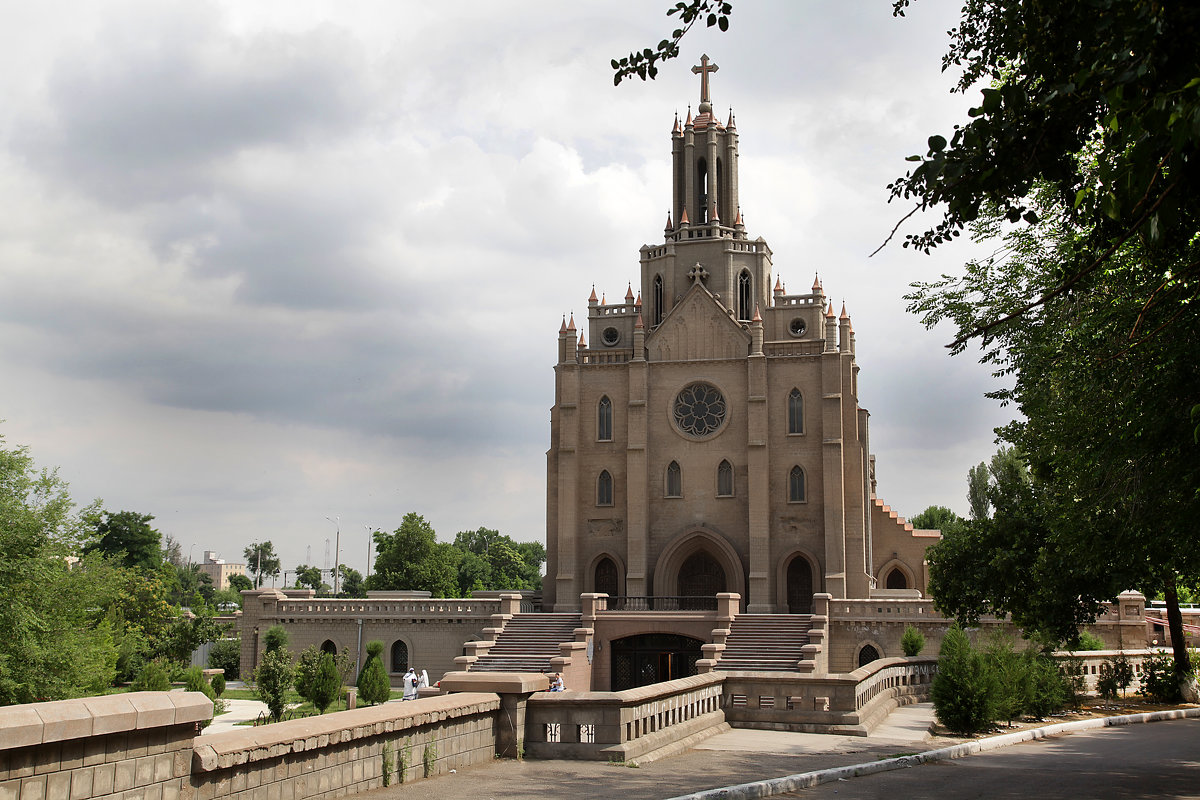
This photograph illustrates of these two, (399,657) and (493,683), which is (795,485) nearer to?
(399,657)

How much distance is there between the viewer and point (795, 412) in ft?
148

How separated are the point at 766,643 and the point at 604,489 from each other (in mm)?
12363

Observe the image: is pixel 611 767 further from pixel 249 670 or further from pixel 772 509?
pixel 249 670

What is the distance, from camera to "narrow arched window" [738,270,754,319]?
160 feet

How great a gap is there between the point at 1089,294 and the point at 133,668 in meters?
40.1

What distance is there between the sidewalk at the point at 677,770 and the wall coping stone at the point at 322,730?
2.09ft

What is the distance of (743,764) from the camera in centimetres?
1381

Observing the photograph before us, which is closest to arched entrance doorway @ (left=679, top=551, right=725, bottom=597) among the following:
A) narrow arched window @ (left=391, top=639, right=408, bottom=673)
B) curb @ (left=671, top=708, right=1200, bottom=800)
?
narrow arched window @ (left=391, top=639, right=408, bottom=673)

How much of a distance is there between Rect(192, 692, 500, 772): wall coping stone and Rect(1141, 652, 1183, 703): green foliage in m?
18.6

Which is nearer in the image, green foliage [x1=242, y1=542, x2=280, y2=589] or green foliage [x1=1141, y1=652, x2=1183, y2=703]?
green foliage [x1=1141, y1=652, x2=1183, y2=703]

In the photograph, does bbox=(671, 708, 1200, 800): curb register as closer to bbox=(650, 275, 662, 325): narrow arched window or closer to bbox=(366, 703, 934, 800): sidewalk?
bbox=(366, 703, 934, 800): sidewalk

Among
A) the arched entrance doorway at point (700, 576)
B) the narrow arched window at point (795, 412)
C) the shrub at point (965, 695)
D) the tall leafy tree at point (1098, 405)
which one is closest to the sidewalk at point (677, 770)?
the shrub at point (965, 695)

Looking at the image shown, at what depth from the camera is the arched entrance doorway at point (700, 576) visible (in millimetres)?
45844

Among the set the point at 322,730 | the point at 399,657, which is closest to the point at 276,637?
the point at 399,657
